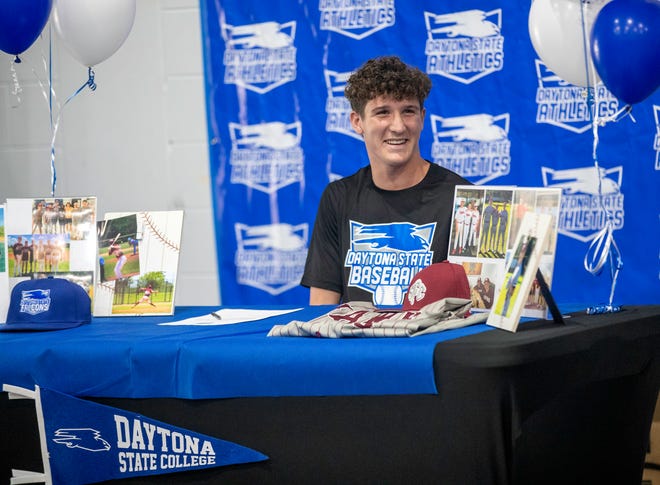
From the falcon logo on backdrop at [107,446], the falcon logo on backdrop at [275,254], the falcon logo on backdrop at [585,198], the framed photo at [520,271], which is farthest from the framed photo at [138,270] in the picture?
the falcon logo on backdrop at [585,198]

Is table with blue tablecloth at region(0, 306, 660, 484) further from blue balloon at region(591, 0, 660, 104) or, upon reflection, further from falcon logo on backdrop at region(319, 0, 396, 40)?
falcon logo on backdrop at region(319, 0, 396, 40)

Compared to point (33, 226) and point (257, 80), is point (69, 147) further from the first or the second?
point (33, 226)

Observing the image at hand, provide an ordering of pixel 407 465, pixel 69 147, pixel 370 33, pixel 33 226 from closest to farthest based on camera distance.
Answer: pixel 407 465
pixel 33 226
pixel 370 33
pixel 69 147

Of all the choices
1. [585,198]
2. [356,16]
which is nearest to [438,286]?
[585,198]

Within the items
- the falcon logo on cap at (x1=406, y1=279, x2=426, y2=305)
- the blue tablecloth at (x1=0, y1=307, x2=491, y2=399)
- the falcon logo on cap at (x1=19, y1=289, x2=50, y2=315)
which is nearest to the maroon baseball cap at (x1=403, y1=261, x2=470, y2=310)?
the falcon logo on cap at (x1=406, y1=279, x2=426, y2=305)

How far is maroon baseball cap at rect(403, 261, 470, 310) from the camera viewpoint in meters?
1.87

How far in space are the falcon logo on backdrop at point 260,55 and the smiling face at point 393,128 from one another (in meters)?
1.02

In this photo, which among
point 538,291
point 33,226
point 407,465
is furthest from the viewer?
point 33,226

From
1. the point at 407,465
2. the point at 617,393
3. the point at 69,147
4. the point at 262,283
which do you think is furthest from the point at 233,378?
the point at 69,147

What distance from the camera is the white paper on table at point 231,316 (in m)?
2.10

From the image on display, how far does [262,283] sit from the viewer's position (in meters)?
3.56

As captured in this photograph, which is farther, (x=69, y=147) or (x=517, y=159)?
(x=69, y=147)

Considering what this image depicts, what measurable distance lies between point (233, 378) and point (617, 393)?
0.80 metres

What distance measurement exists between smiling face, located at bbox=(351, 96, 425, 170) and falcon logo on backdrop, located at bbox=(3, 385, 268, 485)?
1.08 meters
